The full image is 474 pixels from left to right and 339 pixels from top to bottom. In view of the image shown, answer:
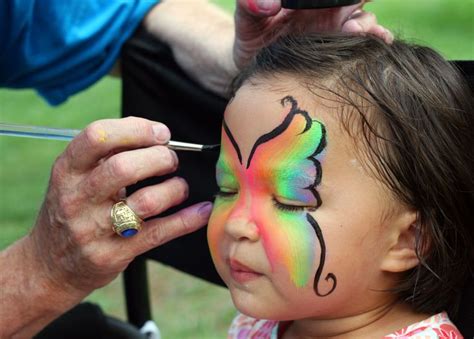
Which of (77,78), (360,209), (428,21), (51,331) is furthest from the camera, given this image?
(428,21)

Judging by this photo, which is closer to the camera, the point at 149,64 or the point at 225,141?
the point at 225,141

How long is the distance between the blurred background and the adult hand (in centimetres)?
55

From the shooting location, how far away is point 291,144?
4.79 feet

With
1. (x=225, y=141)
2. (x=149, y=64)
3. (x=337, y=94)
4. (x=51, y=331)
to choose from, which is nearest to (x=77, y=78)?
(x=149, y=64)

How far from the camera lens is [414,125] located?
1.46 m

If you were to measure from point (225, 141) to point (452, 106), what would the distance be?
0.39 meters

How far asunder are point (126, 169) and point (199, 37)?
2.44ft

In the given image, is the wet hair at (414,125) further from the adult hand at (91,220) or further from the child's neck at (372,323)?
the adult hand at (91,220)

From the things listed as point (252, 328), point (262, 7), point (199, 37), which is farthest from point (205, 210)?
point (199, 37)

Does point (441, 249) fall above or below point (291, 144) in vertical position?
below

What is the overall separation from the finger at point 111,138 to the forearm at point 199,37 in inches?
18.8

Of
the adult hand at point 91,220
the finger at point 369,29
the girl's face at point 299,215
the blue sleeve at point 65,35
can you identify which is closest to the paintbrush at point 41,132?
the adult hand at point 91,220

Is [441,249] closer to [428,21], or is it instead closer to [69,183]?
[69,183]

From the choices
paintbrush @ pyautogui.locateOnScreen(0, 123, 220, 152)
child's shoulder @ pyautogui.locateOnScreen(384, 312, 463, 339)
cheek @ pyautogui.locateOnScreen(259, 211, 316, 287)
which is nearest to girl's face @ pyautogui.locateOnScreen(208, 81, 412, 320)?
cheek @ pyautogui.locateOnScreen(259, 211, 316, 287)
